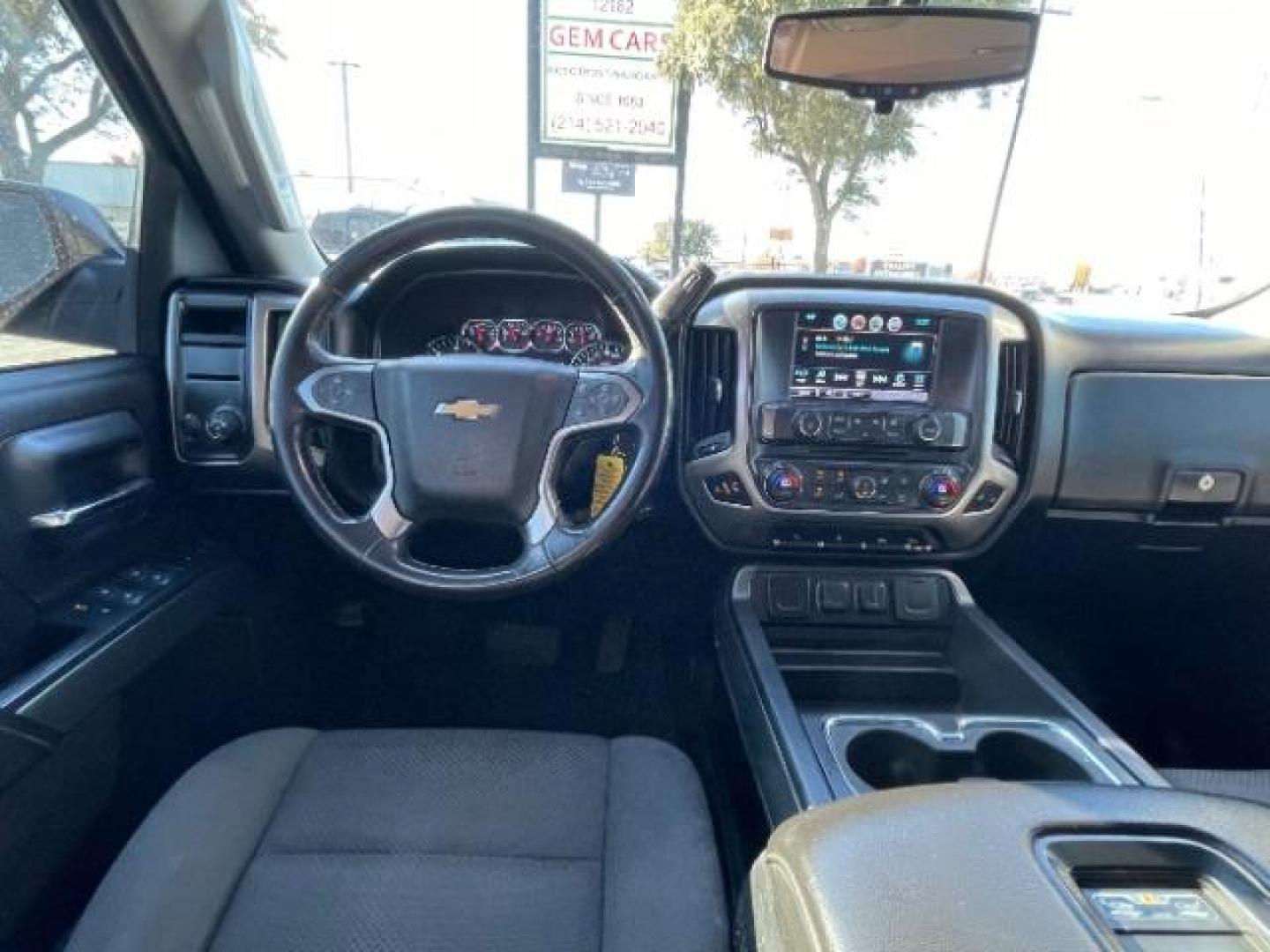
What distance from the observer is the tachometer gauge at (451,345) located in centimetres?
207

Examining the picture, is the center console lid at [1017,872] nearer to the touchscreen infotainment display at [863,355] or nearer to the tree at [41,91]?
the touchscreen infotainment display at [863,355]

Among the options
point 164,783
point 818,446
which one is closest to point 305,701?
point 164,783

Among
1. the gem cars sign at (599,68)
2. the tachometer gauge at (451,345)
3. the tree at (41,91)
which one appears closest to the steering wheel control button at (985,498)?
the tachometer gauge at (451,345)

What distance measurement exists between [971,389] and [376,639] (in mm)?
1714

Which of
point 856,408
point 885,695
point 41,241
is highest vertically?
point 41,241

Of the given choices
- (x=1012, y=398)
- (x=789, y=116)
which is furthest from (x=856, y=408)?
(x=789, y=116)

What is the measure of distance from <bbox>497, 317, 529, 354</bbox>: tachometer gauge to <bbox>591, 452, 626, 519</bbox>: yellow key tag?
0.42m

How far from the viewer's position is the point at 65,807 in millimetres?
1680

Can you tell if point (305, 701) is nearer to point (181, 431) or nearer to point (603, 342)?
point (181, 431)

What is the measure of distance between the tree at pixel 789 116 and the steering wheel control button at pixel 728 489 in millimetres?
1953

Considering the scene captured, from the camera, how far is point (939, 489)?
2053 millimetres

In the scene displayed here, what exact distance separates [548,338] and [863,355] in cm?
70

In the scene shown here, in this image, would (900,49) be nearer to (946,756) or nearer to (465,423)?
(465,423)

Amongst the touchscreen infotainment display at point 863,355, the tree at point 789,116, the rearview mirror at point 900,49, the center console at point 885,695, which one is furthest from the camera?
the tree at point 789,116
